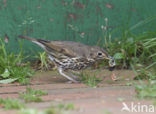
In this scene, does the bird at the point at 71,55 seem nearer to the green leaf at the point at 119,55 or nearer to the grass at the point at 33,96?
the green leaf at the point at 119,55

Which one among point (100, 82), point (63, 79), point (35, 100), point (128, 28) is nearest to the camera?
point (35, 100)

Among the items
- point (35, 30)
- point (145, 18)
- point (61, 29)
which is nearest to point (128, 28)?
point (145, 18)

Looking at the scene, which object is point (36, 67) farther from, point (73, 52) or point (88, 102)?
point (88, 102)

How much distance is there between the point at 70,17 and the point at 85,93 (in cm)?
285

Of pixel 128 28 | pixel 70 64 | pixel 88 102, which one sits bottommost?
pixel 88 102

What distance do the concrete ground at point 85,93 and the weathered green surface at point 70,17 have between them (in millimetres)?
998

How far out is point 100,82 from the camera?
16.4ft

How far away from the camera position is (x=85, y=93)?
401 centimetres

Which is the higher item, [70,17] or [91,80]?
[70,17]

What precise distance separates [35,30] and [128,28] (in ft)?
5.30
